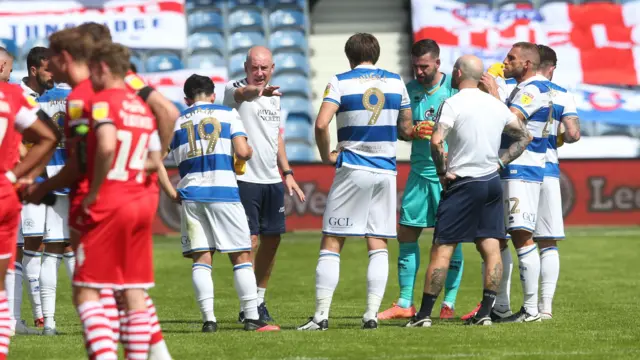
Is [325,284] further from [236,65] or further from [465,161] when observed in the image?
[236,65]

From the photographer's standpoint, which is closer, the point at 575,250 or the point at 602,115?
the point at 575,250

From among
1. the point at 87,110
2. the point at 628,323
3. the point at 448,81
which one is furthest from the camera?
the point at 448,81

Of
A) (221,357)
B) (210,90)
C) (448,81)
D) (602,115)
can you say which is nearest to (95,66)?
(221,357)

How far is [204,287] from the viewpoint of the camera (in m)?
8.78

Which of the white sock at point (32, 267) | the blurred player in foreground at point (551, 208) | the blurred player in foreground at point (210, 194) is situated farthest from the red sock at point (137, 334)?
the blurred player in foreground at point (551, 208)

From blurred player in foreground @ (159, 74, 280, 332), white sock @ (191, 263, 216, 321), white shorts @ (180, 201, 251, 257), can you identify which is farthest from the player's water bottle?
white sock @ (191, 263, 216, 321)

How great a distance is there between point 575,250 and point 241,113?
8.61 meters

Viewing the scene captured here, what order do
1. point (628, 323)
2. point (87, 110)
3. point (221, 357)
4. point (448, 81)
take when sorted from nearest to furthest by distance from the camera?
1. point (87, 110)
2. point (221, 357)
3. point (628, 323)
4. point (448, 81)

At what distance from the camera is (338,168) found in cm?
888

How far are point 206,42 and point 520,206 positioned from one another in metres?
15.4

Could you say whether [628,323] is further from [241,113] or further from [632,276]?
[632,276]

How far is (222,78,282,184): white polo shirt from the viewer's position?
979 centimetres

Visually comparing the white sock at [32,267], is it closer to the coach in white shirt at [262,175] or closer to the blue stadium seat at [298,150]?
the coach in white shirt at [262,175]

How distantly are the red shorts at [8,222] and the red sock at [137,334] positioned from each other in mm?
908
